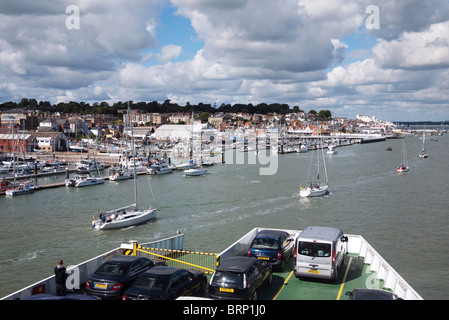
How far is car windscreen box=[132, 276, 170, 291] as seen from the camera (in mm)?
7355

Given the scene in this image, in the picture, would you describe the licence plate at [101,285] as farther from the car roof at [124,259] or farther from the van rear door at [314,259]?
the van rear door at [314,259]

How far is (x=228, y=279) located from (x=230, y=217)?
59.5ft

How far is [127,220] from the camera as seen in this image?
23.5 meters

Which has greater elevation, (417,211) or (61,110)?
(61,110)

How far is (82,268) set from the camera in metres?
9.02

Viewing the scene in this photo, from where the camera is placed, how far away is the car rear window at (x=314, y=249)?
29.8ft

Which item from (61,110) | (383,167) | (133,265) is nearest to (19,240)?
(133,265)

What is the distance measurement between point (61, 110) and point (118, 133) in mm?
61679

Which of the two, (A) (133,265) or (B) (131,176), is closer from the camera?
(A) (133,265)

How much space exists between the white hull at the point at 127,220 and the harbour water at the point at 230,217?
42cm

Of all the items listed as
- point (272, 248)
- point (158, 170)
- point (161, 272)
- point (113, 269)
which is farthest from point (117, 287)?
point (158, 170)

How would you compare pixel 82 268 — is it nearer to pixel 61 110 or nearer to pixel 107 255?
pixel 107 255

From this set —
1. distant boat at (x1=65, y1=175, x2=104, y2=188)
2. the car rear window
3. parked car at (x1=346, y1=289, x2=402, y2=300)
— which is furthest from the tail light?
distant boat at (x1=65, y1=175, x2=104, y2=188)

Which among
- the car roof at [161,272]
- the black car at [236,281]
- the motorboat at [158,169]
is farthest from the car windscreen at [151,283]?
the motorboat at [158,169]
